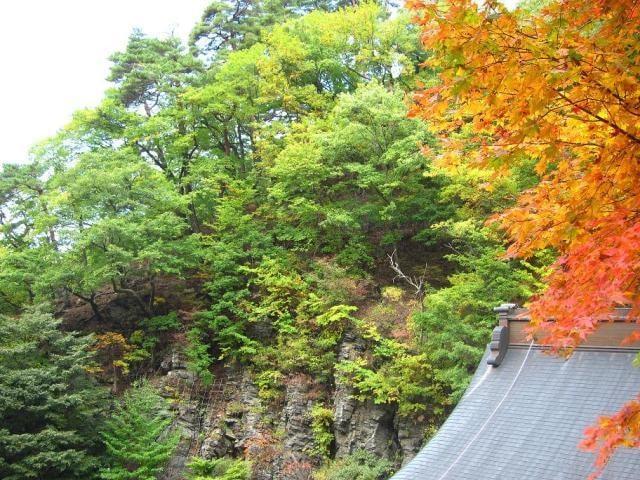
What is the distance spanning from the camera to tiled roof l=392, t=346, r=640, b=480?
626 cm

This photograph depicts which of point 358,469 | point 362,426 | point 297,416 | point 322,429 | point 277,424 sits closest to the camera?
point 358,469

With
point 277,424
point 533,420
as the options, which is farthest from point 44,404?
point 533,420

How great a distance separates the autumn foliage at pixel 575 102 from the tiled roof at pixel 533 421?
377 cm

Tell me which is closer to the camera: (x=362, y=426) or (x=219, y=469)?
(x=362, y=426)

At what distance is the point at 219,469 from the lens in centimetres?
1256

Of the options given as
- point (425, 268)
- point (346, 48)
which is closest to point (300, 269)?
point (425, 268)

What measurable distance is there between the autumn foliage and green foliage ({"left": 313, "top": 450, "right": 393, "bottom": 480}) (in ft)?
29.3

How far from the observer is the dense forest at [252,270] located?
466 inches

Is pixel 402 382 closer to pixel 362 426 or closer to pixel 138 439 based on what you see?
pixel 362 426

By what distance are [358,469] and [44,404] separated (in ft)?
23.6

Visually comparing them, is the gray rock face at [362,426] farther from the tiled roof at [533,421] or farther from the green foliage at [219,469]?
the tiled roof at [533,421]

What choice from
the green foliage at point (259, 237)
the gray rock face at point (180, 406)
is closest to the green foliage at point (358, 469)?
the green foliage at point (259, 237)

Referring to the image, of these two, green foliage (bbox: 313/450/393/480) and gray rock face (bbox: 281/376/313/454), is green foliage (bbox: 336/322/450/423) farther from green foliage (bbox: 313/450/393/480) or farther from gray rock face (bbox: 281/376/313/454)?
gray rock face (bbox: 281/376/313/454)

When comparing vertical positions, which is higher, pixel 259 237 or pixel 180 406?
pixel 259 237
